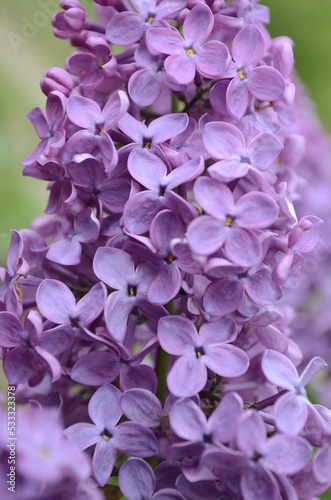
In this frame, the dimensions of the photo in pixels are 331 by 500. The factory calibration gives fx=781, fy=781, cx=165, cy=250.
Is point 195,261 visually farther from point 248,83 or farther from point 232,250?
point 248,83

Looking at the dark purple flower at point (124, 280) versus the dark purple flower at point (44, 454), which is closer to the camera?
the dark purple flower at point (44, 454)

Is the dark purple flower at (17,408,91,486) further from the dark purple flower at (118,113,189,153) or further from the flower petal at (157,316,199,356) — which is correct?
the dark purple flower at (118,113,189,153)

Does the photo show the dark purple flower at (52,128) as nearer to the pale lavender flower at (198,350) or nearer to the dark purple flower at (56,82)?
the dark purple flower at (56,82)

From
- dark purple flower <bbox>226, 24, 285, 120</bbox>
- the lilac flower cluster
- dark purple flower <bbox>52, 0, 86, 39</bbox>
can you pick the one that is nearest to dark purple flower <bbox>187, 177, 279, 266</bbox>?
the lilac flower cluster

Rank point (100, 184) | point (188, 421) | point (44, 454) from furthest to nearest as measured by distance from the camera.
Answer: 1. point (100, 184)
2. point (188, 421)
3. point (44, 454)

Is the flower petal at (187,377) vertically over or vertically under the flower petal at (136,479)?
over

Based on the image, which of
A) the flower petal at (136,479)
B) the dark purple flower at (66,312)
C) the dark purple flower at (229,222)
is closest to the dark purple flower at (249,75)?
the dark purple flower at (229,222)

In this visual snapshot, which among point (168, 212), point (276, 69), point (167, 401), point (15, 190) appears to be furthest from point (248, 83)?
point (15, 190)

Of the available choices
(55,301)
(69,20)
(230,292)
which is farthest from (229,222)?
(69,20)

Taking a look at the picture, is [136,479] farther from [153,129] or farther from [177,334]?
[153,129]
